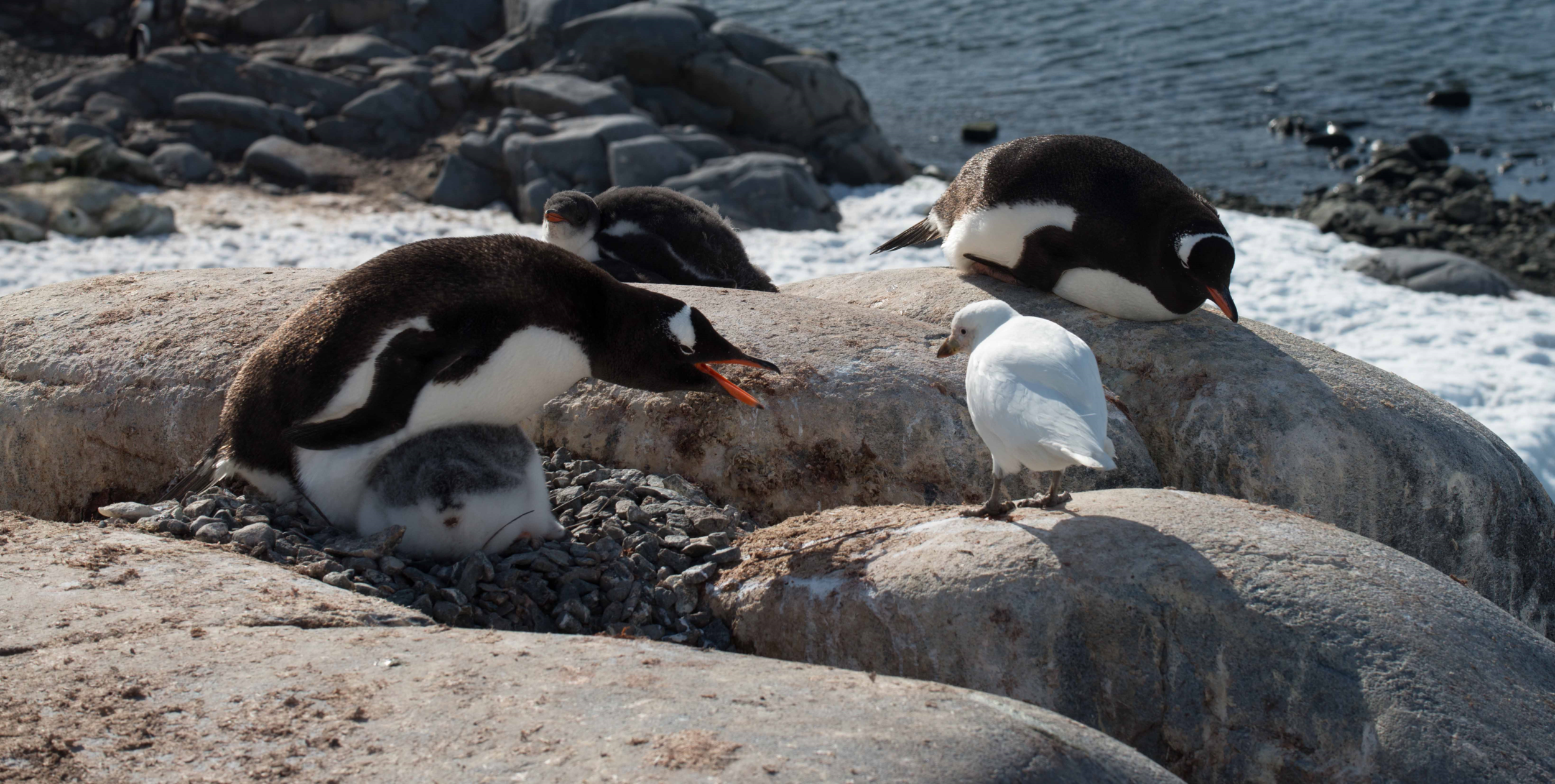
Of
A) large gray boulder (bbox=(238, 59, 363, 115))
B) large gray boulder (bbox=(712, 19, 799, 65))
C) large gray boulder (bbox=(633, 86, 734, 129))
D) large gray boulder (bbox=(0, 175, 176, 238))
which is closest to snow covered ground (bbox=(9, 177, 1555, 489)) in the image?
large gray boulder (bbox=(0, 175, 176, 238))

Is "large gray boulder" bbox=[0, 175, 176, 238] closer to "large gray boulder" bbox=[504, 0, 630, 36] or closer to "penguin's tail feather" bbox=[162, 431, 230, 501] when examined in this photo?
"large gray boulder" bbox=[504, 0, 630, 36]

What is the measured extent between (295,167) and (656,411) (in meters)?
10.7

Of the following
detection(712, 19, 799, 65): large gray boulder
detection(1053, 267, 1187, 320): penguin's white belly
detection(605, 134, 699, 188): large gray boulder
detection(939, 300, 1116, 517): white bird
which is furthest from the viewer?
detection(712, 19, 799, 65): large gray boulder

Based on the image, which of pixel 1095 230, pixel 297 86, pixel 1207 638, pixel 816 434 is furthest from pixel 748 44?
pixel 1207 638

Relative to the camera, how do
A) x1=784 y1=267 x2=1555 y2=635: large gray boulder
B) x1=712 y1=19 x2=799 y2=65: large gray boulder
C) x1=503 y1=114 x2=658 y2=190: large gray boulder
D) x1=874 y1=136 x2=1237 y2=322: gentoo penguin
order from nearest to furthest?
x1=784 y1=267 x2=1555 y2=635: large gray boulder
x1=874 y1=136 x2=1237 y2=322: gentoo penguin
x1=503 y1=114 x2=658 y2=190: large gray boulder
x1=712 y1=19 x2=799 y2=65: large gray boulder

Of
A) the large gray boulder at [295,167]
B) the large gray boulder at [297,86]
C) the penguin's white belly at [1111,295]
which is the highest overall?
the penguin's white belly at [1111,295]

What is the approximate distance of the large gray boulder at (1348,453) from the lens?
4055mm

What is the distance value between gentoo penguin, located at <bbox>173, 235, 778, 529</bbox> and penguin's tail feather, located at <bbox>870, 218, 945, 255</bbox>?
254 cm

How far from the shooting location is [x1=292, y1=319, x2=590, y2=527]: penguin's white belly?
129 inches

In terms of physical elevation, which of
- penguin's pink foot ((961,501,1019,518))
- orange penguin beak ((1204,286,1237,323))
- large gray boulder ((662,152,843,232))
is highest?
orange penguin beak ((1204,286,1237,323))

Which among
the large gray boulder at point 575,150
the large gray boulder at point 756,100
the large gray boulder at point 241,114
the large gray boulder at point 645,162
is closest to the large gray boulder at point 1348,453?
the large gray boulder at point 645,162

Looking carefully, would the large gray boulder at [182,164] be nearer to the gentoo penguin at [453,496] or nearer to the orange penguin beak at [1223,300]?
the gentoo penguin at [453,496]

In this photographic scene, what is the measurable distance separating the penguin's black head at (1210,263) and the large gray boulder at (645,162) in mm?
8460

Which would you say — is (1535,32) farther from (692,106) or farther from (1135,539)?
(1135,539)
